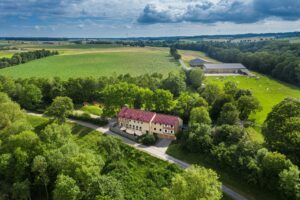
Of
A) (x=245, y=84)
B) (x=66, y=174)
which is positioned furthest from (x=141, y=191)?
(x=245, y=84)

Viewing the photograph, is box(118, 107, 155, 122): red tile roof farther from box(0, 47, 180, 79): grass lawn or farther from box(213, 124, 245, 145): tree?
box(0, 47, 180, 79): grass lawn

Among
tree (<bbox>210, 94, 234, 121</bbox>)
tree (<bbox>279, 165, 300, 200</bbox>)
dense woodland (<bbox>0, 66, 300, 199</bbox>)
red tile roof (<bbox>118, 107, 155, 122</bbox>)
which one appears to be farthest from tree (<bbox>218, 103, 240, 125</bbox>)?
tree (<bbox>279, 165, 300, 200</bbox>)

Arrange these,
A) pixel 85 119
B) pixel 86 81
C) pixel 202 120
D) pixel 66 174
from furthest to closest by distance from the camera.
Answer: pixel 86 81 < pixel 85 119 < pixel 202 120 < pixel 66 174

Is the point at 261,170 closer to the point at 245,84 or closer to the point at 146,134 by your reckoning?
the point at 146,134

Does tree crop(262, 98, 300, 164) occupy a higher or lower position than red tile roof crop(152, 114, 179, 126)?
higher

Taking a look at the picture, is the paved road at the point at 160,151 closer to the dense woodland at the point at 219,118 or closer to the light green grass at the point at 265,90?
the dense woodland at the point at 219,118

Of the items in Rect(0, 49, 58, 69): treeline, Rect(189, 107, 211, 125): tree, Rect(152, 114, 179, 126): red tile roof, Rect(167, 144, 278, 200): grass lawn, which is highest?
Rect(0, 49, 58, 69): treeline
